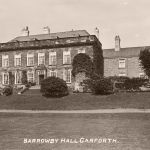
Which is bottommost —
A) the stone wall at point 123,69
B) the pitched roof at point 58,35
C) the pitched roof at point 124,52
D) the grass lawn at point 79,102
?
the grass lawn at point 79,102

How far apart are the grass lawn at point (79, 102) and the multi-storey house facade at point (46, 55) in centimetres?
1296

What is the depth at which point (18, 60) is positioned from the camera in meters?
48.0

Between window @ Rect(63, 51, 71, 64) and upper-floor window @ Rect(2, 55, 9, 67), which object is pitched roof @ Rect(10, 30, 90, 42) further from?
upper-floor window @ Rect(2, 55, 9, 67)

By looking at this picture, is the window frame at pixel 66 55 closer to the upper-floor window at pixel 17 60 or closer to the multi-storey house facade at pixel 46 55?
the multi-storey house facade at pixel 46 55

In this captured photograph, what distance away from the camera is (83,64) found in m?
43.0

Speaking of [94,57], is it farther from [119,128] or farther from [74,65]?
[119,128]

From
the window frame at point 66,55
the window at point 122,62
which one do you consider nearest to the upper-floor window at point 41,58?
the window frame at point 66,55

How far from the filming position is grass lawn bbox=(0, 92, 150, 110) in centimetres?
2736

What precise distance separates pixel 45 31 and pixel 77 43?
11.1 meters

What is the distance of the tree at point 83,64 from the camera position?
4297 cm

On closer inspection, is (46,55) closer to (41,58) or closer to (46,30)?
(41,58)

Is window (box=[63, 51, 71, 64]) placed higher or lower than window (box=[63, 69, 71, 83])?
higher

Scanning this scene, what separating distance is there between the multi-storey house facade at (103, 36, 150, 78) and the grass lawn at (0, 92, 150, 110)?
22973mm

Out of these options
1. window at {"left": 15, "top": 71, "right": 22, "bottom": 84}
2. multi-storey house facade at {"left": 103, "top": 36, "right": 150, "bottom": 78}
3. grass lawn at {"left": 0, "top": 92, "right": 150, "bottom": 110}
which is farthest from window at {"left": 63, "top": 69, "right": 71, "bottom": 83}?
grass lawn at {"left": 0, "top": 92, "right": 150, "bottom": 110}
